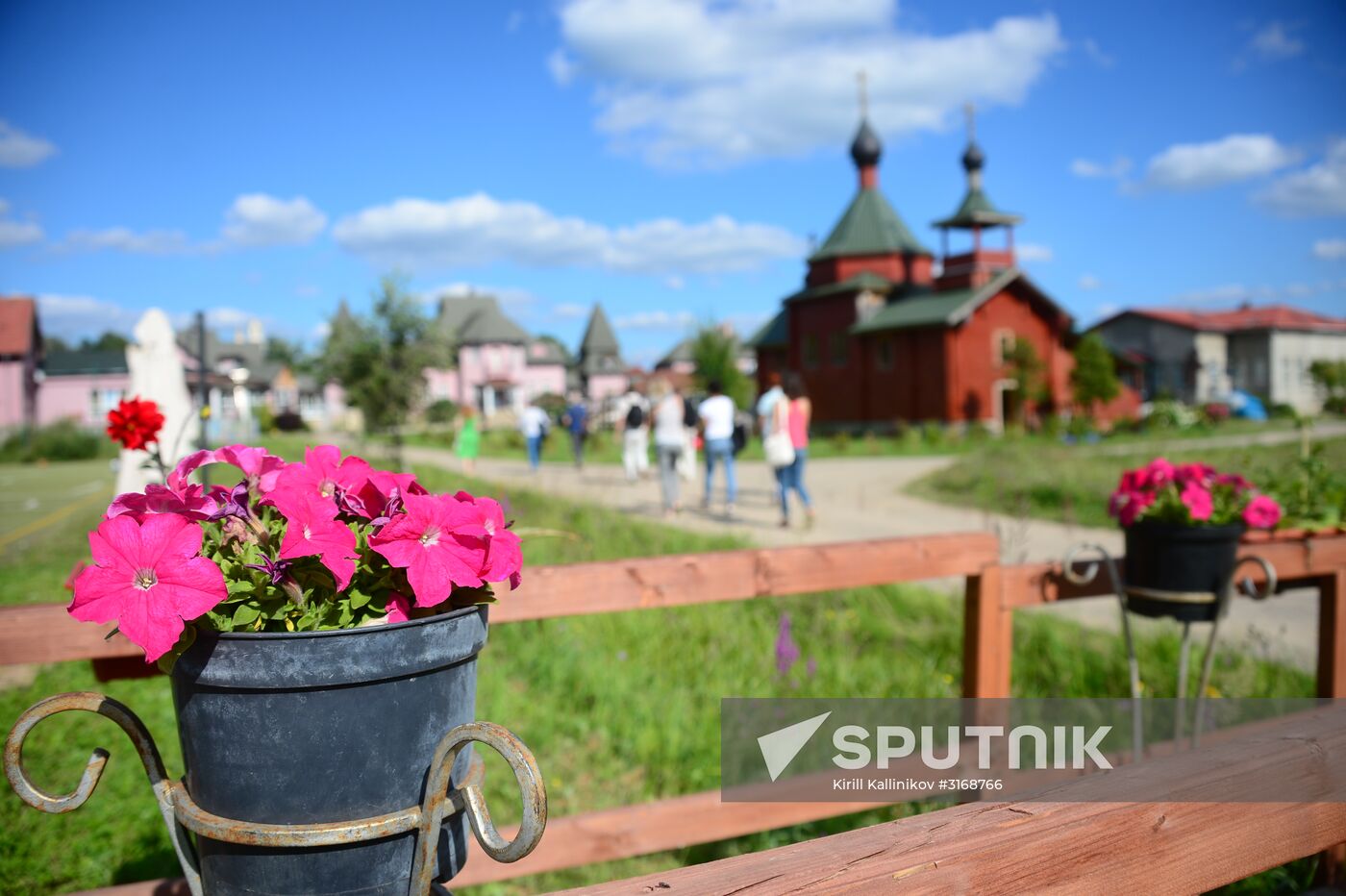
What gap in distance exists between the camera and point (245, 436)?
29.7 m

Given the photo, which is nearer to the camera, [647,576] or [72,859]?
[647,576]

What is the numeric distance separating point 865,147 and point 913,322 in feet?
34.1

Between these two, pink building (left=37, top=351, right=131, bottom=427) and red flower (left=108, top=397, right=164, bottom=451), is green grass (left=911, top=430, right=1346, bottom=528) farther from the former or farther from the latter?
pink building (left=37, top=351, right=131, bottom=427)

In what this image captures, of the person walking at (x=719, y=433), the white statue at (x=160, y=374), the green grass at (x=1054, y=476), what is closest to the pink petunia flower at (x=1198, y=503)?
the white statue at (x=160, y=374)

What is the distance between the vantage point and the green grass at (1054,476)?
11070mm

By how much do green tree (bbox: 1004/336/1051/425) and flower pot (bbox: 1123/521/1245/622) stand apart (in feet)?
92.4

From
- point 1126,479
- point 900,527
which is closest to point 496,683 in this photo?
point 1126,479

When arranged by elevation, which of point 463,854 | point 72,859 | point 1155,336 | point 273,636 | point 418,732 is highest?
point 1155,336

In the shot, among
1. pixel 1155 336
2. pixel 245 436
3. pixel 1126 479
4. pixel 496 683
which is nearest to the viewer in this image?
pixel 1126 479

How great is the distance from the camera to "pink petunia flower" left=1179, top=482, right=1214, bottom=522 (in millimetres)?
2754

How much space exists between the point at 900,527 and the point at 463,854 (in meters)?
9.40

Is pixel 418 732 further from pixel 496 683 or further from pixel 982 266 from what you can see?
pixel 982 266

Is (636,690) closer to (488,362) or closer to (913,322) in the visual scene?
(913,322)

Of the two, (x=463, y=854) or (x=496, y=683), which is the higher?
(x=463, y=854)
